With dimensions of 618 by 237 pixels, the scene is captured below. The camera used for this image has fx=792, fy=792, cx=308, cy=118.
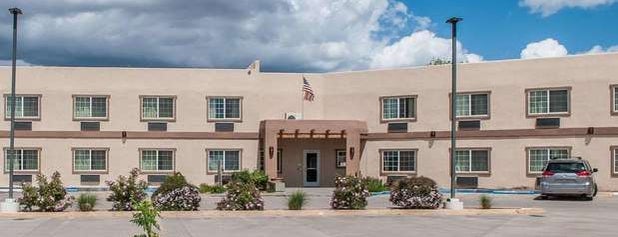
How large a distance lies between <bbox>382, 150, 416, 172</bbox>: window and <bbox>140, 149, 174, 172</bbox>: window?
410 inches

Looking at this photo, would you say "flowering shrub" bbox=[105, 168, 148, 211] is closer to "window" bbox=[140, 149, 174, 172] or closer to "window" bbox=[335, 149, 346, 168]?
"window" bbox=[140, 149, 174, 172]

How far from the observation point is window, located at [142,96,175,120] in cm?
3862

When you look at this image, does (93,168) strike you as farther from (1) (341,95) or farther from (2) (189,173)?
(1) (341,95)

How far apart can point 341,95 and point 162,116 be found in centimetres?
886

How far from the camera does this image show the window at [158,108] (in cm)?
3862

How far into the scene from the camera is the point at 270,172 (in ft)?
123

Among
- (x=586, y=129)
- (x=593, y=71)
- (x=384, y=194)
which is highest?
(x=593, y=71)

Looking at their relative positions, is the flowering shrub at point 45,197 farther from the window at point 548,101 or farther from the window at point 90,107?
the window at point 548,101

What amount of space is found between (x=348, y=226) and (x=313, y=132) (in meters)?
19.1

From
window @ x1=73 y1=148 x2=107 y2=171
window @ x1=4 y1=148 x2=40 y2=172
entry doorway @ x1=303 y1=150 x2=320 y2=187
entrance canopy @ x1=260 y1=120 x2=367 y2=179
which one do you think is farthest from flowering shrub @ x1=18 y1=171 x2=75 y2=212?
entry doorway @ x1=303 y1=150 x2=320 y2=187

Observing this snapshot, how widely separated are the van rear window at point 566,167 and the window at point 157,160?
18.2 meters

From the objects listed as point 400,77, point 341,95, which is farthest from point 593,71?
point 341,95

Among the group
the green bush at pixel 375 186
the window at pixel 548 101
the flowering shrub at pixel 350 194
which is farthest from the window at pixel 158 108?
the flowering shrub at pixel 350 194

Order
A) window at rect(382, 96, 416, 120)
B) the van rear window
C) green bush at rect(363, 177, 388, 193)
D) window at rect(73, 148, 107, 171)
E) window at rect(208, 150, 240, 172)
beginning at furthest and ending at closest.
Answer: window at rect(208, 150, 240, 172)
window at rect(73, 148, 107, 171)
window at rect(382, 96, 416, 120)
green bush at rect(363, 177, 388, 193)
the van rear window
